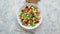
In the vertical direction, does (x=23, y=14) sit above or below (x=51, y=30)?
above

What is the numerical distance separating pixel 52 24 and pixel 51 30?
4 cm

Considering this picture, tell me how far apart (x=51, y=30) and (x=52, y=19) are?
75 mm

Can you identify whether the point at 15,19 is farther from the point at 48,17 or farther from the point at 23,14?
the point at 48,17

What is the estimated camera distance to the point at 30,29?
1002mm

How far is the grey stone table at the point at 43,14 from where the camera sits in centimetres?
102

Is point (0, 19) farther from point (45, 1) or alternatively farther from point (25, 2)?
point (45, 1)

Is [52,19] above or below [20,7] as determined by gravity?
below

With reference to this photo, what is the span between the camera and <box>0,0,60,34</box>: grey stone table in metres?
1.02

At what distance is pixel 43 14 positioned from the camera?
1.05 m

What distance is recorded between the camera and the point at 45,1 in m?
1.09

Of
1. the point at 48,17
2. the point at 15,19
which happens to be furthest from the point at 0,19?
the point at 48,17

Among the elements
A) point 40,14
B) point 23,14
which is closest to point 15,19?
point 23,14

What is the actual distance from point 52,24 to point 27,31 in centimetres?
Answer: 17

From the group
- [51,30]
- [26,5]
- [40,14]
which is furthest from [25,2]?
[51,30]
